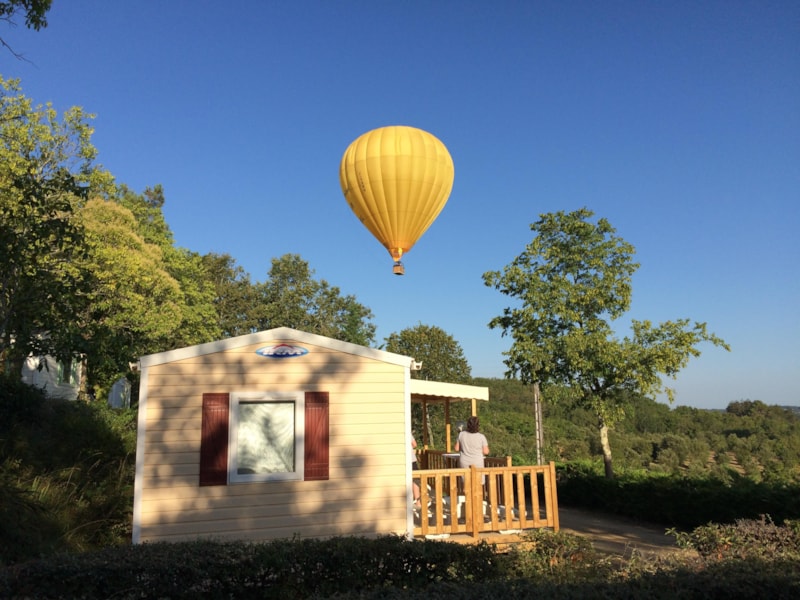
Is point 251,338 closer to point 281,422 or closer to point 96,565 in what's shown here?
point 281,422

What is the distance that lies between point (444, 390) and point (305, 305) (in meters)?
36.1

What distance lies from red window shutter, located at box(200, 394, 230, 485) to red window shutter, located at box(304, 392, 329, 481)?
1.10 metres

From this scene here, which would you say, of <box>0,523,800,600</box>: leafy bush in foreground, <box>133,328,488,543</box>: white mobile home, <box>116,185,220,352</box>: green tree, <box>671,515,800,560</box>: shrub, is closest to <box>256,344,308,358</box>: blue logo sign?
<box>133,328,488,543</box>: white mobile home

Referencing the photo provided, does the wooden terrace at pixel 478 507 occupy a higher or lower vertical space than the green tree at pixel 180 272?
lower

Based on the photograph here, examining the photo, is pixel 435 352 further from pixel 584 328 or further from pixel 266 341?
pixel 266 341

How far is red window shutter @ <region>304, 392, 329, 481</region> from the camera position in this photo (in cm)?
809

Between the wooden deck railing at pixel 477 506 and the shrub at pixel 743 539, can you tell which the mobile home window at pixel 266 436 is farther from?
the shrub at pixel 743 539

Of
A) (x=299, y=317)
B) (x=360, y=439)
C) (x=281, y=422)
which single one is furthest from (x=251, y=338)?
(x=299, y=317)

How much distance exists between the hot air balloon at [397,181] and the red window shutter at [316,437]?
789 cm

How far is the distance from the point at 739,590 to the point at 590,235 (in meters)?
13.7

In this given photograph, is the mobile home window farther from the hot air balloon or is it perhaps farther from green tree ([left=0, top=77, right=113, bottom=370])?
the hot air balloon

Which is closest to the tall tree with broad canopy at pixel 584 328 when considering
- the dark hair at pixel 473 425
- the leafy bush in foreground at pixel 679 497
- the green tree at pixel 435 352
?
the leafy bush in foreground at pixel 679 497

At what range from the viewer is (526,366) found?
1680 cm

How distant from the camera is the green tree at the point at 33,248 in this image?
27.7 feet
